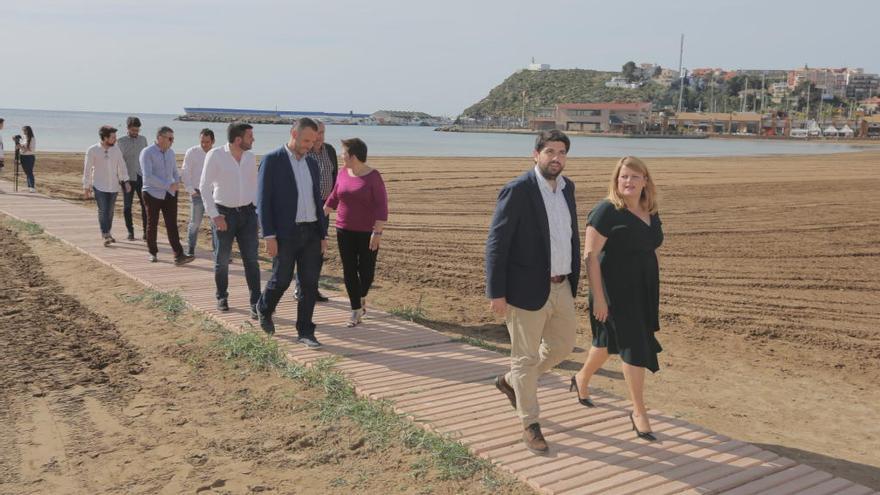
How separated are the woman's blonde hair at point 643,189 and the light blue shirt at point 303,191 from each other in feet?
8.69

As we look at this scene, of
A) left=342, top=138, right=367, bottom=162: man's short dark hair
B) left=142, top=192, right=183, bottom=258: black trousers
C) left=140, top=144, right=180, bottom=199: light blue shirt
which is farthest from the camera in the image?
left=142, top=192, right=183, bottom=258: black trousers

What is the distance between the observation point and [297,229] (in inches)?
231

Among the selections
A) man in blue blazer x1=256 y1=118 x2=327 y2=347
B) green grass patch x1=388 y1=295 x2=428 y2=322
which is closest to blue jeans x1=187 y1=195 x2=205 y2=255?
green grass patch x1=388 y1=295 x2=428 y2=322

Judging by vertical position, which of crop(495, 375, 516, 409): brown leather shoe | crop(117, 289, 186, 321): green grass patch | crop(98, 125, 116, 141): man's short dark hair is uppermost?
crop(98, 125, 116, 141): man's short dark hair

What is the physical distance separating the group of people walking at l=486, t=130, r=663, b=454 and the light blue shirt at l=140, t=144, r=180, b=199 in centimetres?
651

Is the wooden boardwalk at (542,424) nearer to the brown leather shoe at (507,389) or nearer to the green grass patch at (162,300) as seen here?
the brown leather shoe at (507,389)

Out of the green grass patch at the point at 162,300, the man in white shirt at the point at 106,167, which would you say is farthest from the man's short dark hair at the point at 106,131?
the green grass patch at the point at 162,300

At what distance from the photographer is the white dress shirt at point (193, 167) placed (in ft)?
30.0

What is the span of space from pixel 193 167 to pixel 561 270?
6.52 meters

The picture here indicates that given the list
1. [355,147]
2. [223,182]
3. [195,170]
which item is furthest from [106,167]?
[355,147]

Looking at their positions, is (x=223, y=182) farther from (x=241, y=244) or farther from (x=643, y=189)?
(x=643, y=189)

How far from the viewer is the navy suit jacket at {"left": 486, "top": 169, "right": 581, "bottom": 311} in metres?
3.91

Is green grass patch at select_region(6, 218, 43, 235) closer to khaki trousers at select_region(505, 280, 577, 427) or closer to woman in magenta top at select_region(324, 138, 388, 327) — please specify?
woman in magenta top at select_region(324, 138, 388, 327)

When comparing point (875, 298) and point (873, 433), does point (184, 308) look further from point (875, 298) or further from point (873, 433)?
point (875, 298)
